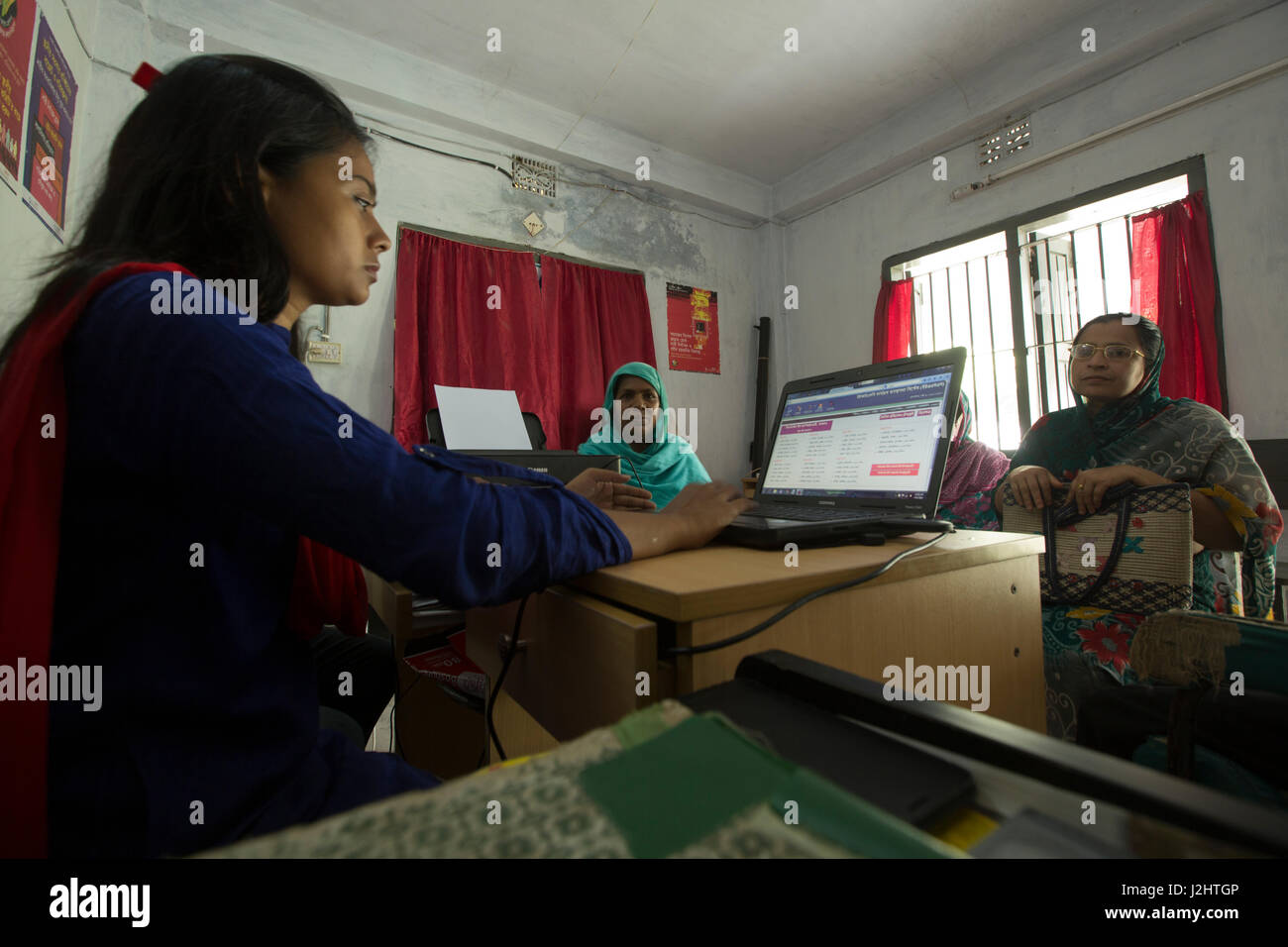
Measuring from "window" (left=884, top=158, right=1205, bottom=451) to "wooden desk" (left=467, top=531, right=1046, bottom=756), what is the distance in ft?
7.06

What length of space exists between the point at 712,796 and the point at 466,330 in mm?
3062

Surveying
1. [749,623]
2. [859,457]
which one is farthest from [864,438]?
[749,623]

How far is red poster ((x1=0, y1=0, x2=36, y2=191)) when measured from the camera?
1.26 m

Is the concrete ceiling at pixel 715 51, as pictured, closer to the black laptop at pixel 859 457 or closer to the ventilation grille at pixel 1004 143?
the ventilation grille at pixel 1004 143

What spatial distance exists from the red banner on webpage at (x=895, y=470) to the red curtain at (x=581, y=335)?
95.6 inches

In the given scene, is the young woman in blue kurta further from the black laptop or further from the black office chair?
the black office chair

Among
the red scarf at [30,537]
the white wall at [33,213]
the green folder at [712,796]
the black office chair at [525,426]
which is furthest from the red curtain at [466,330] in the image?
the green folder at [712,796]

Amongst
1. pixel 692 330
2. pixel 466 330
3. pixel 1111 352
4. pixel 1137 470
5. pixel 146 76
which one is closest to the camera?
pixel 146 76

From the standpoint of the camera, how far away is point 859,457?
3.19ft

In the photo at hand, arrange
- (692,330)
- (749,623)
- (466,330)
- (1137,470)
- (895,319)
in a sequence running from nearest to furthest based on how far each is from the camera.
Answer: (749,623) < (1137,470) < (466,330) < (895,319) < (692,330)

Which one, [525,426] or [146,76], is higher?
[146,76]

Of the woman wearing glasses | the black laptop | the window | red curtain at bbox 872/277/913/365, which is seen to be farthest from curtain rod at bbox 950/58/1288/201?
the black laptop

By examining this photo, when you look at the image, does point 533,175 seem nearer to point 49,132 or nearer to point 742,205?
point 742,205

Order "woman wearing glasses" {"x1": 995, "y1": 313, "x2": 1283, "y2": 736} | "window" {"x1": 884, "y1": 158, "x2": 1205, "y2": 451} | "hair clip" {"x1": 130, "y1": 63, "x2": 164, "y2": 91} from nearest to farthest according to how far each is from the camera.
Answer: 1. "hair clip" {"x1": 130, "y1": 63, "x2": 164, "y2": 91}
2. "woman wearing glasses" {"x1": 995, "y1": 313, "x2": 1283, "y2": 736}
3. "window" {"x1": 884, "y1": 158, "x2": 1205, "y2": 451}
